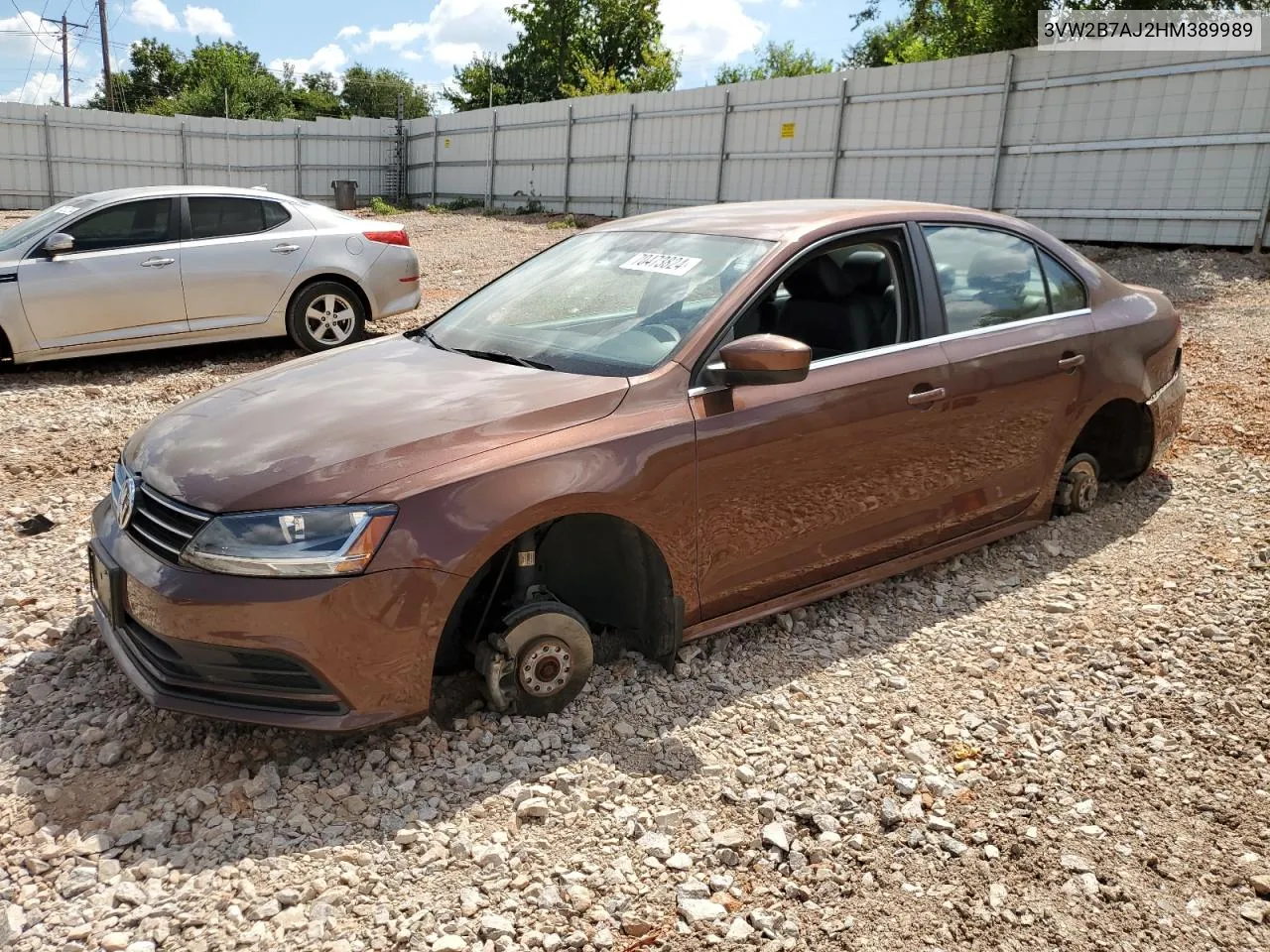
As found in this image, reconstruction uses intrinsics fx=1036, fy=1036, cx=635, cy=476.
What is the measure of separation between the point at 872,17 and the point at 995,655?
18.6 meters

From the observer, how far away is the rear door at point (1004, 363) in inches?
162

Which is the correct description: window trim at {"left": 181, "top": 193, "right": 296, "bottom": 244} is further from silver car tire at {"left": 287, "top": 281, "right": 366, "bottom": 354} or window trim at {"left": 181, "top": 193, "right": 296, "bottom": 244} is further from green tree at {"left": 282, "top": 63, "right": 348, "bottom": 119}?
green tree at {"left": 282, "top": 63, "right": 348, "bottom": 119}

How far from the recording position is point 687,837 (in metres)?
2.84

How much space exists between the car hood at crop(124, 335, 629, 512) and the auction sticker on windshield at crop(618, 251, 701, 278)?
0.68 metres

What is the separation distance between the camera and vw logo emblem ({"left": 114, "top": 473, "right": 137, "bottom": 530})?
124 inches

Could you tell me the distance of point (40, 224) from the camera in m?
8.03

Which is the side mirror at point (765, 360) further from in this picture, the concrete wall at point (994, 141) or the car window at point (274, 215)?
the concrete wall at point (994, 141)

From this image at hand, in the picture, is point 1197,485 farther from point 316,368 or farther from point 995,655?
point 316,368

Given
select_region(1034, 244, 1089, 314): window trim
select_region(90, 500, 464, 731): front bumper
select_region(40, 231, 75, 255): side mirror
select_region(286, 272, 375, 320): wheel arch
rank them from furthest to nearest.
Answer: select_region(286, 272, 375, 320): wheel arch < select_region(40, 231, 75, 255): side mirror < select_region(1034, 244, 1089, 314): window trim < select_region(90, 500, 464, 731): front bumper

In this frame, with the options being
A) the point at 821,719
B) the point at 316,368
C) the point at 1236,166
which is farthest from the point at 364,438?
the point at 1236,166

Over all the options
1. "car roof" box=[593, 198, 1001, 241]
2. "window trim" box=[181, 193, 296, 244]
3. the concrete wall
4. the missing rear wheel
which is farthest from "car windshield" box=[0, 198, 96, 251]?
the concrete wall

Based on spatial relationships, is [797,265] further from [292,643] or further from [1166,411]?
[1166,411]

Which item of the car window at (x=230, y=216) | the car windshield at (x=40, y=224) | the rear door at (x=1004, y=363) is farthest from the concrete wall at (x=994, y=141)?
the car windshield at (x=40, y=224)

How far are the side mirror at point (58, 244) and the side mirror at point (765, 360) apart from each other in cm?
659
